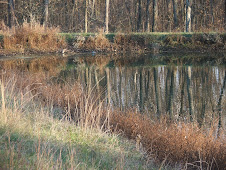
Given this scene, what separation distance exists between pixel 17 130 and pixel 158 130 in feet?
7.47

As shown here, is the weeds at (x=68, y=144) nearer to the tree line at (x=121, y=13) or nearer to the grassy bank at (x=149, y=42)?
the grassy bank at (x=149, y=42)

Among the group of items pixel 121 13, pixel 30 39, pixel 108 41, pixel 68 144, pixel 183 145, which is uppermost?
pixel 121 13

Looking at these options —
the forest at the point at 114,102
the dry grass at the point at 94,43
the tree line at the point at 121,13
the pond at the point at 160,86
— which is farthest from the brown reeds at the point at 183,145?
the tree line at the point at 121,13

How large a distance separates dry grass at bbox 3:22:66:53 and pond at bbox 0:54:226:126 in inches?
211

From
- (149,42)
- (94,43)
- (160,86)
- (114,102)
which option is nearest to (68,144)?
(114,102)

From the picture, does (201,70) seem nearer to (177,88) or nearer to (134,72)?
(134,72)

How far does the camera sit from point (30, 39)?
20.5 metres

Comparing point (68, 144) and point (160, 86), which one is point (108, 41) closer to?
point (160, 86)

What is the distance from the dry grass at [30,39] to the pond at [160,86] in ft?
17.6

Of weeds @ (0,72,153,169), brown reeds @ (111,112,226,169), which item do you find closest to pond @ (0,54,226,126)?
weeds @ (0,72,153,169)

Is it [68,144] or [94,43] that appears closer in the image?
[68,144]

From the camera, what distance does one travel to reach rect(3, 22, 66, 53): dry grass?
20156 mm

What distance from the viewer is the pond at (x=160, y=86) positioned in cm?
751

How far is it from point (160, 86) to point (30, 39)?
40.8 feet
